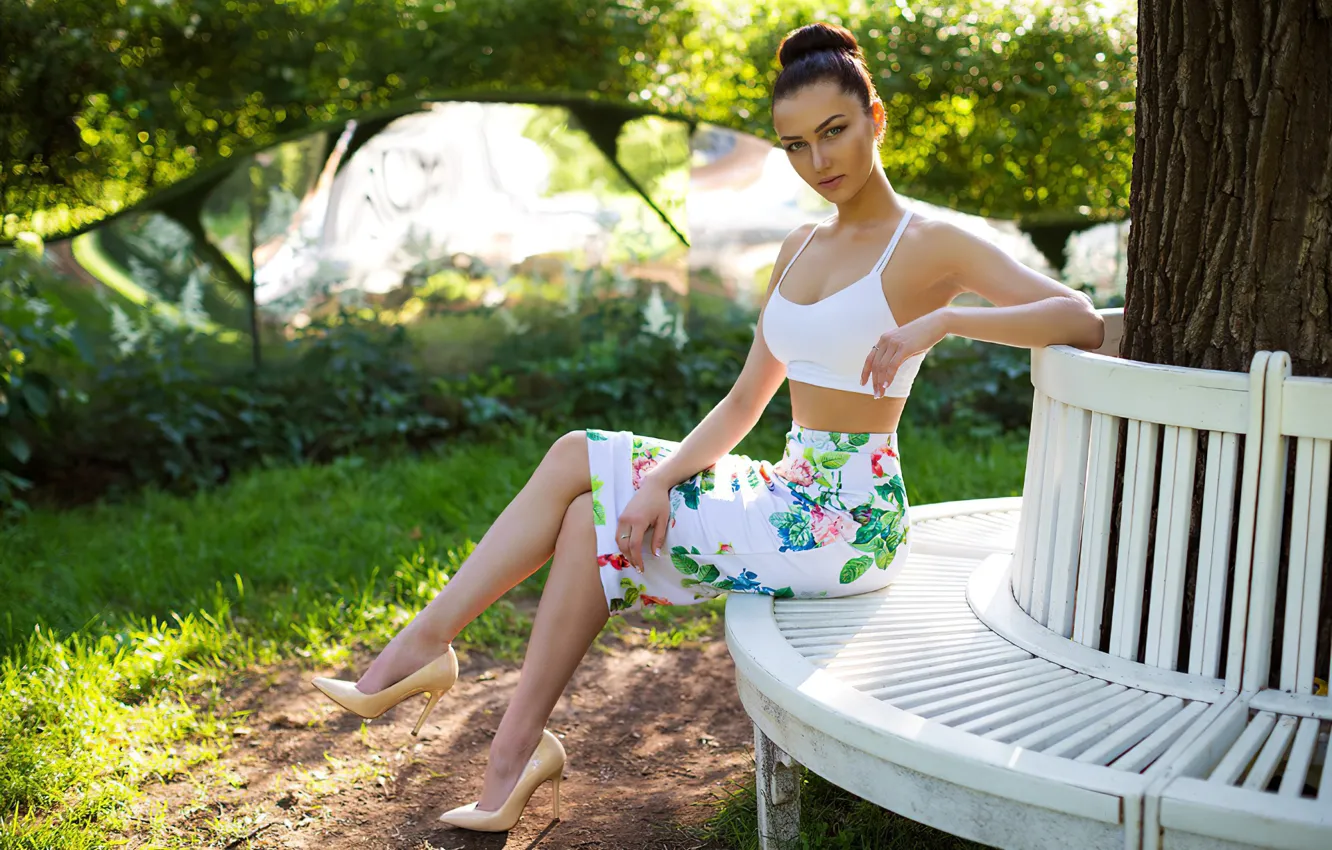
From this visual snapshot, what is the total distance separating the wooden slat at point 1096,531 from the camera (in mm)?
2162

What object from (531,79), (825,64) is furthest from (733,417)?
(531,79)

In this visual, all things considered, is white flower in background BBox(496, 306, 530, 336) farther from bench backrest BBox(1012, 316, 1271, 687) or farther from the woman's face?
bench backrest BBox(1012, 316, 1271, 687)

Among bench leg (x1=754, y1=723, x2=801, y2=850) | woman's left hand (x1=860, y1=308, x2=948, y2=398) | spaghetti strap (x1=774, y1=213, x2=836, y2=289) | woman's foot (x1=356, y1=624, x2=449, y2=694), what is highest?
spaghetti strap (x1=774, y1=213, x2=836, y2=289)

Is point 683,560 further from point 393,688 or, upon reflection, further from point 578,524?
point 393,688

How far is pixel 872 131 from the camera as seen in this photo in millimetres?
2611

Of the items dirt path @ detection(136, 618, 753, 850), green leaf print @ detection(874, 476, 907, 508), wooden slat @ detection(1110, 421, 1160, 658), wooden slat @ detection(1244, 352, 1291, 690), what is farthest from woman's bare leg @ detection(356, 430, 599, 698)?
wooden slat @ detection(1244, 352, 1291, 690)

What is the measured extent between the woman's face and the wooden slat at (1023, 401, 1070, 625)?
0.66 metres

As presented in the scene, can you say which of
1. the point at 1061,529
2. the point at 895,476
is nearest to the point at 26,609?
the point at 895,476

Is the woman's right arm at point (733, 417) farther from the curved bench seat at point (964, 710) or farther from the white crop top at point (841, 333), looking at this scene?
the curved bench seat at point (964, 710)

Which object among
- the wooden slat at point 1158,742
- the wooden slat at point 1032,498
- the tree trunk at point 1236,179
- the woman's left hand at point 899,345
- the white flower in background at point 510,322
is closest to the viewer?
the wooden slat at point 1158,742

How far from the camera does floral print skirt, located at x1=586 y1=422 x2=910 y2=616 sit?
8.48 ft

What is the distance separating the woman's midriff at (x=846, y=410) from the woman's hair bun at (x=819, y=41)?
0.70 metres

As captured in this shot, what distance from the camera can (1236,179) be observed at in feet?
6.88

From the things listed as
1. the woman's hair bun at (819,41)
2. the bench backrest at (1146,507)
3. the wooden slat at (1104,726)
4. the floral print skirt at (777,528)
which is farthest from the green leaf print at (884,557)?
the woman's hair bun at (819,41)
